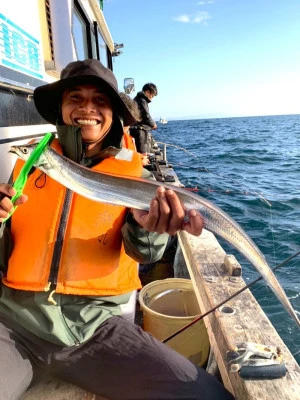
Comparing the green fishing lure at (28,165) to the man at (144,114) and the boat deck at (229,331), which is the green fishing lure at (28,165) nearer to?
the boat deck at (229,331)

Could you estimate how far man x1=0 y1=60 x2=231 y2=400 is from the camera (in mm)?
2244

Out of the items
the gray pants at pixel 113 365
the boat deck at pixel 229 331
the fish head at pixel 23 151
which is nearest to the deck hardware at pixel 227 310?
the boat deck at pixel 229 331

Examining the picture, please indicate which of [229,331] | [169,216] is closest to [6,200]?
[169,216]

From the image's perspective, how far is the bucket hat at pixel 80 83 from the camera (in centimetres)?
260

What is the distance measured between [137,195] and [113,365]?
1212 mm

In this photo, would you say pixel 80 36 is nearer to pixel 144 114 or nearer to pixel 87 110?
pixel 87 110

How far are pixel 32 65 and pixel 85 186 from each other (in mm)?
2082

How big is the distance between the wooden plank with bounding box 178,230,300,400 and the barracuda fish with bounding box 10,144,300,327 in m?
0.40

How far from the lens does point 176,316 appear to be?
A: 3.79 m

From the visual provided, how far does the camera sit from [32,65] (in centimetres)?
352

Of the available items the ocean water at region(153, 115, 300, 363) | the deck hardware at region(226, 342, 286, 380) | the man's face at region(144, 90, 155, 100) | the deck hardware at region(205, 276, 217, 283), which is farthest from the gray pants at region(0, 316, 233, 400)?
the man's face at region(144, 90, 155, 100)

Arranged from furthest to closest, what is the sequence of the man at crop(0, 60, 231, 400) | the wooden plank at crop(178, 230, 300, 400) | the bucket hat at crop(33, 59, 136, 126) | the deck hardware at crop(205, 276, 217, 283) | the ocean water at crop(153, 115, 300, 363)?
1. the ocean water at crop(153, 115, 300, 363)
2. the deck hardware at crop(205, 276, 217, 283)
3. the bucket hat at crop(33, 59, 136, 126)
4. the man at crop(0, 60, 231, 400)
5. the wooden plank at crop(178, 230, 300, 400)

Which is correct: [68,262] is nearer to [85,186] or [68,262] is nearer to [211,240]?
[85,186]

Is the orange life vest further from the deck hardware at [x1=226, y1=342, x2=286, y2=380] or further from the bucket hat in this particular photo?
the deck hardware at [x1=226, y1=342, x2=286, y2=380]
